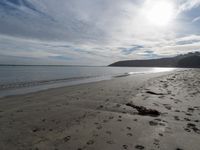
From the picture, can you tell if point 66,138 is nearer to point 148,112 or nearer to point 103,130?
point 103,130

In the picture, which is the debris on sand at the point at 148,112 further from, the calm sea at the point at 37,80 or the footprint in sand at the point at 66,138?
the calm sea at the point at 37,80

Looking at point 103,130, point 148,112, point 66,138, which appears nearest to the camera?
point 66,138

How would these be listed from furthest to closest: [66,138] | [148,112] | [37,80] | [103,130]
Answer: [37,80] < [148,112] < [103,130] < [66,138]

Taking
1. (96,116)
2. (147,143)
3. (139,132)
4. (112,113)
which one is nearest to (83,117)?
(96,116)

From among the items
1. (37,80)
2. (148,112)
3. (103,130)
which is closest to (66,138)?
(103,130)

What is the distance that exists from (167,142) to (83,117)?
2915mm

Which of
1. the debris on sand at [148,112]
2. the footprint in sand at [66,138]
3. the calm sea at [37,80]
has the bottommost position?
the calm sea at [37,80]

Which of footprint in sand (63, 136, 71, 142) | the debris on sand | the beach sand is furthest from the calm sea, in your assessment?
the debris on sand

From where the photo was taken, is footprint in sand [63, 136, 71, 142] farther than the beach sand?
Yes

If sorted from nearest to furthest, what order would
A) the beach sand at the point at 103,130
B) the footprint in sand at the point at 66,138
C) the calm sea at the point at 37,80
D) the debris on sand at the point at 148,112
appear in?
the beach sand at the point at 103,130, the footprint in sand at the point at 66,138, the debris on sand at the point at 148,112, the calm sea at the point at 37,80

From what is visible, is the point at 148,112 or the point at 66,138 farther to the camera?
the point at 148,112

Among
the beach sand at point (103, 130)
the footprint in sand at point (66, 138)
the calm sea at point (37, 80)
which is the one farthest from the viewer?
the calm sea at point (37, 80)

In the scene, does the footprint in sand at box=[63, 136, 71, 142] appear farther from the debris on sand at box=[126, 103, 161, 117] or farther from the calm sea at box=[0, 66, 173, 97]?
the calm sea at box=[0, 66, 173, 97]

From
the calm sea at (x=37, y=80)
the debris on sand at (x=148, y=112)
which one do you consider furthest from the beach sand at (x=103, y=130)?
the calm sea at (x=37, y=80)
